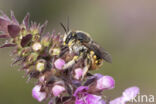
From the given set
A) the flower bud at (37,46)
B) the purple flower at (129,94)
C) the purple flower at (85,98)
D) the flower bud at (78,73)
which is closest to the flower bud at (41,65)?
the flower bud at (37,46)

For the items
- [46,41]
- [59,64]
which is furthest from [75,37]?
[59,64]

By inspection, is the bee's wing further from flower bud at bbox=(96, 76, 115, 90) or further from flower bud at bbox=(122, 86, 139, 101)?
flower bud at bbox=(122, 86, 139, 101)

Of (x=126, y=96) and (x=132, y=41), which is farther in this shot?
(x=132, y=41)

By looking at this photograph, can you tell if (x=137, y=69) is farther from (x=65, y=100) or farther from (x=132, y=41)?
(x=65, y=100)

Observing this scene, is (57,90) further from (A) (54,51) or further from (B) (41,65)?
(A) (54,51)

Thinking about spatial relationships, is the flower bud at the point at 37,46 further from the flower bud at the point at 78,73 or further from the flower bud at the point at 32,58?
the flower bud at the point at 78,73

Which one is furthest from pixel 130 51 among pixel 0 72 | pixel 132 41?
pixel 0 72

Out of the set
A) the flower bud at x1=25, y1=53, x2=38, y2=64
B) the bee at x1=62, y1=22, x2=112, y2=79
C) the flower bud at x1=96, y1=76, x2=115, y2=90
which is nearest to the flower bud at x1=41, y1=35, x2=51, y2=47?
the flower bud at x1=25, y1=53, x2=38, y2=64
